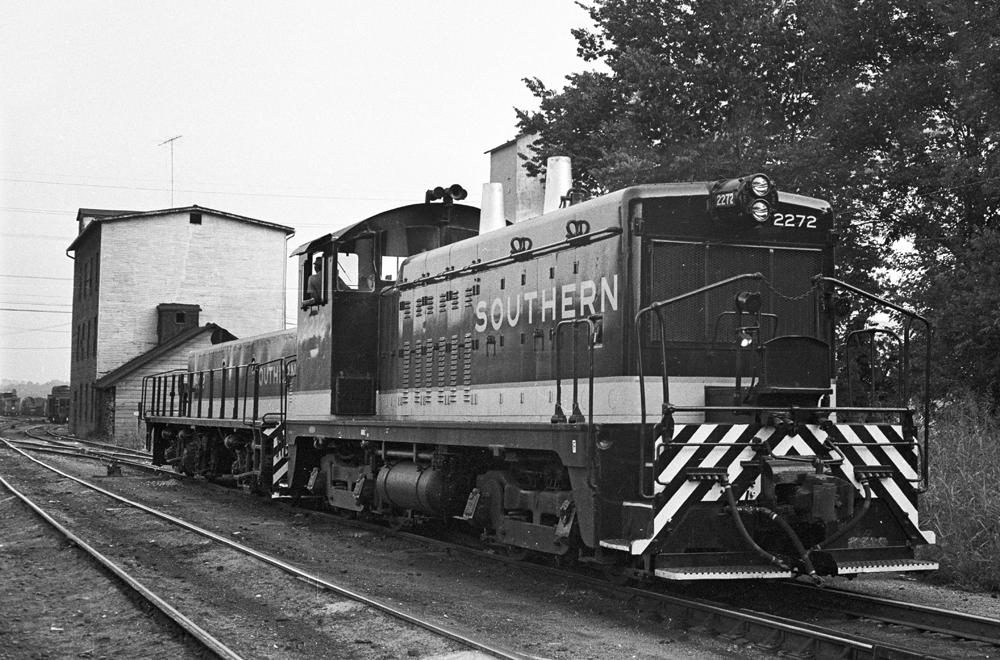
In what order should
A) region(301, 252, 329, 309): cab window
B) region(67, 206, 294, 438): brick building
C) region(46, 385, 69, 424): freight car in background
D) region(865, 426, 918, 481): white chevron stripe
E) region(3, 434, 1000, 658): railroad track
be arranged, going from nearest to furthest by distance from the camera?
region(3, 434, 1000, 658): railroad track
region(865, 426, 918, 481): white chevron stripe
region(301, 252, 329, 309): cab window
region(67, 206, 294, 438): brick building
region(46, 385, 69, 424): freight car in background

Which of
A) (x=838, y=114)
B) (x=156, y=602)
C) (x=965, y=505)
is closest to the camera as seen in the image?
(x=156, y=602)

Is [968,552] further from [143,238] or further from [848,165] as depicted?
[143,238]

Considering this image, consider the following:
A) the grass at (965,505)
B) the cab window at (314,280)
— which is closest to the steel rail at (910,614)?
the grass at (965,505)

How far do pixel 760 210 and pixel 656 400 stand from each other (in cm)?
165

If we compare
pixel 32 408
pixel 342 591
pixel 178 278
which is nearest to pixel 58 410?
pixel 32 408

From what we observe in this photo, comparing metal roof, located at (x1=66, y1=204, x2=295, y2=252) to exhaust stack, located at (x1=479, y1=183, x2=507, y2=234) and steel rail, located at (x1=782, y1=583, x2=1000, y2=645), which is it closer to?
exhaust stack, located at (x1=479, y1=183, x2=507, y2=234)

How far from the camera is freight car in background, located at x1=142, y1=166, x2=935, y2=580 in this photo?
714cm

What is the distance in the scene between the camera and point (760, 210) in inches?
313

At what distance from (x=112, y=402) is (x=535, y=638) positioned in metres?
36.0

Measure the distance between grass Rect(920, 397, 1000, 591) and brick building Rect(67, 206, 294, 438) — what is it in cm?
3181

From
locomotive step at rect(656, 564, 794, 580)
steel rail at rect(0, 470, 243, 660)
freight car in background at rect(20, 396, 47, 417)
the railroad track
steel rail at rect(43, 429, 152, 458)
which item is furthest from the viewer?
freight car in background at rect(20, 396, 47, 417)

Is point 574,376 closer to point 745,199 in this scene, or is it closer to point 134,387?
point 745,199

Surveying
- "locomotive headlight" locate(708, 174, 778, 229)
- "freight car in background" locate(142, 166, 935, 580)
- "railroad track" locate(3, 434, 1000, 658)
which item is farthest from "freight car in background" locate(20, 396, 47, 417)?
"railroad track" locate(3, 434, 1000, 658)

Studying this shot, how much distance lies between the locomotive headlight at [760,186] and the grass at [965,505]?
12.2 ft
